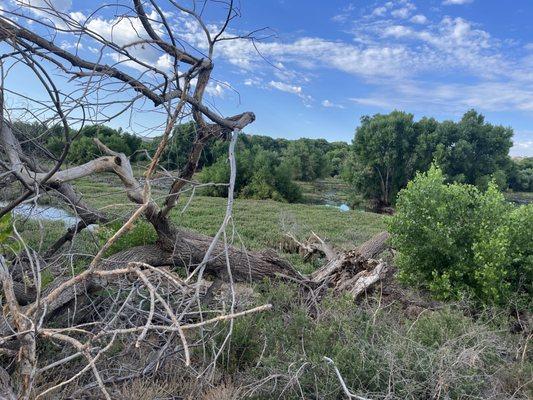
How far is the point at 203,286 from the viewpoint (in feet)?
17.3

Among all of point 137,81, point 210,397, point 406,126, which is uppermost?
point 406,126

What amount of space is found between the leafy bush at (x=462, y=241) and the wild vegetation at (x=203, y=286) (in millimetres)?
26

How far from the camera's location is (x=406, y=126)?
106 ft

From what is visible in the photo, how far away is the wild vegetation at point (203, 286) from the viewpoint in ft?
10.4

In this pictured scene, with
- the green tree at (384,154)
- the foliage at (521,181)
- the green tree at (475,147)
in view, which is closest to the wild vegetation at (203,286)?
the green tree at (384,154)

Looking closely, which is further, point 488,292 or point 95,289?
point 488,292

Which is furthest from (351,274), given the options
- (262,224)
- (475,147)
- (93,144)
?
(475,147)

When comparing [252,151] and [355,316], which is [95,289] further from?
[252,151]

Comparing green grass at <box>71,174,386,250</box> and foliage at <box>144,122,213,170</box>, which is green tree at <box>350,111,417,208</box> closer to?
green grass at <box>71,174,386,250</box>

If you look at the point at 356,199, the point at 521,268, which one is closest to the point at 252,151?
the point at 356,199

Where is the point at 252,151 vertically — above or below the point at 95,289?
above

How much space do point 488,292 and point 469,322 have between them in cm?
133

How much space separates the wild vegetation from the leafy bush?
26 mm

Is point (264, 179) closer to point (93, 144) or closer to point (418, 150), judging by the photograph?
point (418, 150)
